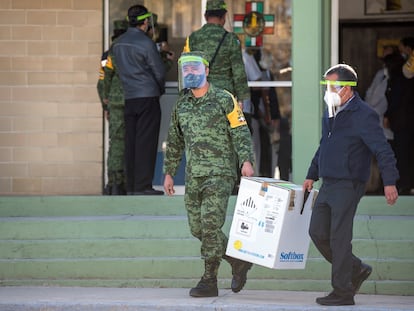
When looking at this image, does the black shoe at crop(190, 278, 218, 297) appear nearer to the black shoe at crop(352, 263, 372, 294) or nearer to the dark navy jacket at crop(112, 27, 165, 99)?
the black shoe at crop(352, 263, 372, 294)

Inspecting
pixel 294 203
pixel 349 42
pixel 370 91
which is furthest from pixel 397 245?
pixel 349 42

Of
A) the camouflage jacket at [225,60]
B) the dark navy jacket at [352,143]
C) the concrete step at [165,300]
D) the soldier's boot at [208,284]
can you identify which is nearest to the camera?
the dark navy jacket at [352,143]

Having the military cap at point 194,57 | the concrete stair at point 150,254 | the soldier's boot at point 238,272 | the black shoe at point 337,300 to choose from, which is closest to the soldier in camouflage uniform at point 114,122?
the concrete stair at point 150,254

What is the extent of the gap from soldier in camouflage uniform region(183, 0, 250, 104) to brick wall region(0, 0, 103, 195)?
210cm

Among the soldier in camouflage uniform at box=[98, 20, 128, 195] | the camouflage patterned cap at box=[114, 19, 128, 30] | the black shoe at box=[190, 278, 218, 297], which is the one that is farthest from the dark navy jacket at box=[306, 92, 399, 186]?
the camouflage patterned cap at box=[114, 19, 128, 30]

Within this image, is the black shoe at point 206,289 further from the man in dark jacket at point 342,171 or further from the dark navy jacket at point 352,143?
the dark navy jacket at point 352,143

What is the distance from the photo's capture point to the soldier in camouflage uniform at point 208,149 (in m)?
8.67

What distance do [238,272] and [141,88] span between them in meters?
3.00

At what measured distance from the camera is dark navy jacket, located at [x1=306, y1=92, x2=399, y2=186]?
832 centimetres

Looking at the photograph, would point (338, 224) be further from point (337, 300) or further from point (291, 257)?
point (337, 300)

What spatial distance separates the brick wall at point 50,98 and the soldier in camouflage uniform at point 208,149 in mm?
4005

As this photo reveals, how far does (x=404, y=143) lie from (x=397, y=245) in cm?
352

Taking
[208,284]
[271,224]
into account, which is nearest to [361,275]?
[271,224]

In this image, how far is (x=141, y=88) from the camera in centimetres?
1132
